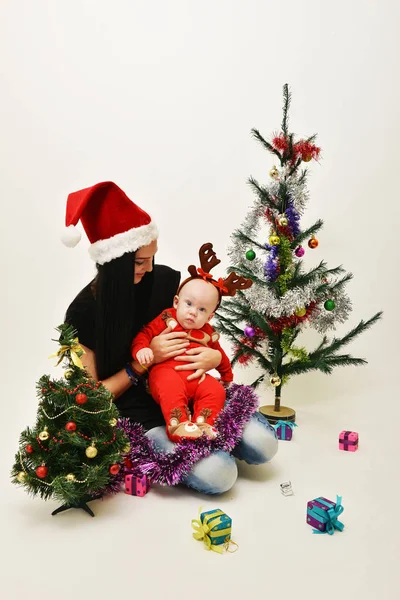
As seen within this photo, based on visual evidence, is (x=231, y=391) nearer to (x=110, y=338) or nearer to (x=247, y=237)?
(x=110, y=338)

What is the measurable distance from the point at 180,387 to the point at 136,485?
0.39m

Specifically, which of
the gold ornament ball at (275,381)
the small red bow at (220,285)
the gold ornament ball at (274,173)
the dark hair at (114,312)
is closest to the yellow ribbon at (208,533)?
the dark hair at (114,312)

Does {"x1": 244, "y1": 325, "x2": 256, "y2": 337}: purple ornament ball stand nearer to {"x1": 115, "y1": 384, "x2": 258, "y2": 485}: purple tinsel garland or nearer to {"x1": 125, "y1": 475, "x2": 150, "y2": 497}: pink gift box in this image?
{"x1": 115, "y1": 384, "x2": 258, "y2": 485}: purple tinsel garland

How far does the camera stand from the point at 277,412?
310cm

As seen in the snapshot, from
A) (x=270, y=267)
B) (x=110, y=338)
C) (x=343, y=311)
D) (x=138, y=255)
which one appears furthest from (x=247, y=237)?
(x=110, y=338)

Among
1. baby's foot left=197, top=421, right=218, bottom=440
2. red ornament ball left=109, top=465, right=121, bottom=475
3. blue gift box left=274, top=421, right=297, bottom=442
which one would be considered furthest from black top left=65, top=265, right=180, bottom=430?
blue gift box left=274, top=421, right=297, bottom=442

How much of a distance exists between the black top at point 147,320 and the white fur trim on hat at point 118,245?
0.20m

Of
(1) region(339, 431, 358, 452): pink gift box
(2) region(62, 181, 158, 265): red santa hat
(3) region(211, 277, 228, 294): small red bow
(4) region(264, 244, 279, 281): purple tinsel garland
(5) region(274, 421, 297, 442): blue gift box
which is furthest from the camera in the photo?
(4) region(264, 244, 279, 281): purple tinsel garland

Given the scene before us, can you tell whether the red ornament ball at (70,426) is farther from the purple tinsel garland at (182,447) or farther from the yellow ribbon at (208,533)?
the yellow ribbon at (208,533)

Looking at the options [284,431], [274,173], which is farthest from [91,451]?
[274,173]

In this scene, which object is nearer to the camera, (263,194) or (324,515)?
(324,515)

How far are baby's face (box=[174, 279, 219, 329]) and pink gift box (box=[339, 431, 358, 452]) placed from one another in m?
0.85

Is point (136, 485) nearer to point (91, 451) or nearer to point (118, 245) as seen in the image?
point (91, 451)

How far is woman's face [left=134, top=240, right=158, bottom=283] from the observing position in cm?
233
